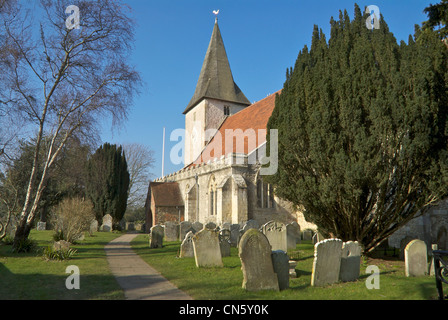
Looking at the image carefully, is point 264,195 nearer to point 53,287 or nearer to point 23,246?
point 23,246

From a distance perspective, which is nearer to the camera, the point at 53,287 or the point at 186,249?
the point at 53,287

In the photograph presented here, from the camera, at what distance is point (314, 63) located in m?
10.4

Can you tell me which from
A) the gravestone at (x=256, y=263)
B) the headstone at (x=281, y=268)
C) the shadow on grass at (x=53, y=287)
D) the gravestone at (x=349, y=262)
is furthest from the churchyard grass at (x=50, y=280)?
the gravestone at (x=349, y=262)

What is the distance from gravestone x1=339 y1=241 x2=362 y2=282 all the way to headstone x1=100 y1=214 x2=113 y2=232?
2328cm

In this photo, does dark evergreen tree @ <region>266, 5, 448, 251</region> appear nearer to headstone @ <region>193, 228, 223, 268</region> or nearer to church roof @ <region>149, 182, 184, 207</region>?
headstone @ <region>193, 228, 223, 268</region>

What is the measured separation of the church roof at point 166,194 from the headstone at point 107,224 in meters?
4.23

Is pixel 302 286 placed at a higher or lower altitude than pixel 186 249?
lower

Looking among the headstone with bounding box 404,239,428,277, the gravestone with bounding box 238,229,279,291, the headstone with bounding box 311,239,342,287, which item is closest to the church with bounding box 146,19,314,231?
the headstone with bounding box 404,239,428,277

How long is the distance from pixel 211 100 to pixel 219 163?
11084 millimetres

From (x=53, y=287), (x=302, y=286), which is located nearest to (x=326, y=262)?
(x=302, y=286)

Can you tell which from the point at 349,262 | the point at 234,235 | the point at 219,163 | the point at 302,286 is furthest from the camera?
the point at 219,163

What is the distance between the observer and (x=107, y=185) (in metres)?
28.2
